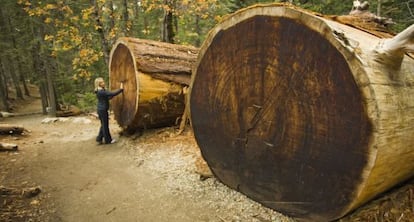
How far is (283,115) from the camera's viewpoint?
3.09 meters

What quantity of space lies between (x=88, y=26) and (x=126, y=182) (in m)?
10.9

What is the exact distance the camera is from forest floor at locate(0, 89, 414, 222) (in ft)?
11.5

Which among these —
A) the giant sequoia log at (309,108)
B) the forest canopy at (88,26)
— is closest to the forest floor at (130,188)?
the giant sequoia log at (309,108)

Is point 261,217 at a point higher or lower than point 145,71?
lower

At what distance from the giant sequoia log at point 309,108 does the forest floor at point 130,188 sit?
260mm

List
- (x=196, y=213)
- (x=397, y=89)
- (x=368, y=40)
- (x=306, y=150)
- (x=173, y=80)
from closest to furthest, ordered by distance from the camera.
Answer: (x=397, y=89) < (x=368, y=40) < (x=306, y=150) < (x=196, y=213) < (x=173, y=80)

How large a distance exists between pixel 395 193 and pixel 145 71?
537cm

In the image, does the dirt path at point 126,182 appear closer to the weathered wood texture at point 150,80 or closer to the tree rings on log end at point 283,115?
the tree rings on log end at point 283,115

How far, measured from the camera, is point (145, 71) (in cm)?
666

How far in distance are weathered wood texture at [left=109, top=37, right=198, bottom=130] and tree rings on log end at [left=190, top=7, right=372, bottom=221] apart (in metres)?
2.82

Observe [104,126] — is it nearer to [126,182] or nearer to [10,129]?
[126,182]

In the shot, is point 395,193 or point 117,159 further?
point 117,159

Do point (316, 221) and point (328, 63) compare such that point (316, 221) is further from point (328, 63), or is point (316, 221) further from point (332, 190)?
point (328, 63)

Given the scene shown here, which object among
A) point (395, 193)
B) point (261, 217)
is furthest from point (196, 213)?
point (395, 193)
